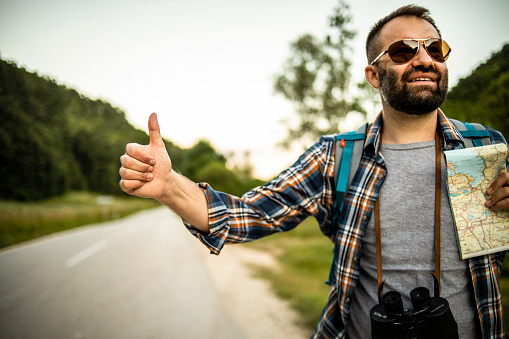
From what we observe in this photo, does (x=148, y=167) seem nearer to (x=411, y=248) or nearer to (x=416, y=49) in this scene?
(x=411, y=248)

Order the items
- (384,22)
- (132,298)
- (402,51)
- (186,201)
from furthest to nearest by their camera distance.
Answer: (132,298) → (384,22) → (402,51) → (186,201)

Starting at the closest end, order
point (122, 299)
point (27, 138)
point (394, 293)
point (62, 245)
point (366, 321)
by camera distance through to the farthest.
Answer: point (394, 293) → point (366, 321) → point (122, 299) → point (27, 138) → point (62, 245)

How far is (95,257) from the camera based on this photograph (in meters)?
8.49

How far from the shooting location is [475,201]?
1329 mm

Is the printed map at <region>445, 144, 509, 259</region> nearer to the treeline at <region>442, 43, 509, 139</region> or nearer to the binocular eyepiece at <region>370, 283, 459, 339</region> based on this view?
the binocular eyepiece at <region>370, 283, 459, 339</region>

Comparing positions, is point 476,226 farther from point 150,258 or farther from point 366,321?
point 150,258

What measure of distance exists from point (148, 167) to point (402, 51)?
58.7 inches

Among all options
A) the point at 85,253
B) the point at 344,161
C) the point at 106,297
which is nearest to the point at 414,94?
the point at 344,161

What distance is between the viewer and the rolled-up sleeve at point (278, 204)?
4.50 ft

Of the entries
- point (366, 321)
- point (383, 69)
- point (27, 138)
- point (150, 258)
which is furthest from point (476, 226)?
point (150, 258)

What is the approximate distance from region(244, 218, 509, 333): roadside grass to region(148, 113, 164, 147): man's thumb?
10.6 ft

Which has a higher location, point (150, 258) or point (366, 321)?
point (366, 321)

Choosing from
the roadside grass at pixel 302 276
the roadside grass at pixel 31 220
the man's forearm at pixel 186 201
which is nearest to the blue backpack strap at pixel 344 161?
the man's forearm at pixel 186 201

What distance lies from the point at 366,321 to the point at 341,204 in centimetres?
61
